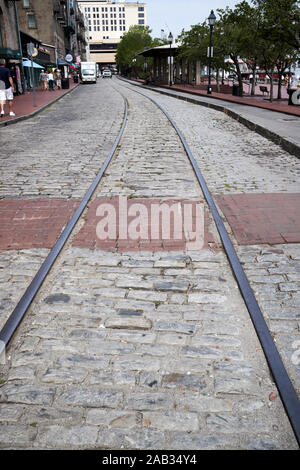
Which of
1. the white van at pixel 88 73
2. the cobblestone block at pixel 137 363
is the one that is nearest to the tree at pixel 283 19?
the cobblestone block at pixel 137 363

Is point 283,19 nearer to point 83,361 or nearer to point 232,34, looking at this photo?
point 232,34

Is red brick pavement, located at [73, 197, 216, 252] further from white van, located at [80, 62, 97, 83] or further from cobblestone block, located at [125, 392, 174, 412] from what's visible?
white van, located at [80, 62, 97, 83]

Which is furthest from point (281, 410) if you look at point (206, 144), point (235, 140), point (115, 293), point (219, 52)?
point (219, 52)

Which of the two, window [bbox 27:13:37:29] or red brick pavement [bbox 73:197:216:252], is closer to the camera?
red brick pavement [bbox 73:197:216:252]

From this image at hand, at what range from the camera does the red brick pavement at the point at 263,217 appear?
4.83 metres

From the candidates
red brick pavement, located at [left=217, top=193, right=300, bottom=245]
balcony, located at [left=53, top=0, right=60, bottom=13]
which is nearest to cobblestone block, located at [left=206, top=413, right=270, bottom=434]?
red brick pavement, located at [left=217, top=193, right=300, bottom=245]

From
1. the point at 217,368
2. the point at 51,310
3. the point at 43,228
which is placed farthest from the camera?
the point at 43,228

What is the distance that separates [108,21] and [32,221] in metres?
177

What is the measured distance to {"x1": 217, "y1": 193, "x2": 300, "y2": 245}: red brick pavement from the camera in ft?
15.9

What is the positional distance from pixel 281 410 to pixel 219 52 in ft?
106

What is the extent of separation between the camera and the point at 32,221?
5.45m

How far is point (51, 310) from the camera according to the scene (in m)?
3.35

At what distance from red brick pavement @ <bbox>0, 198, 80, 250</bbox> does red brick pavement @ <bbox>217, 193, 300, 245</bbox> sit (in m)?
2.17

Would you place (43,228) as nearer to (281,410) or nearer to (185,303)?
(185,303)
